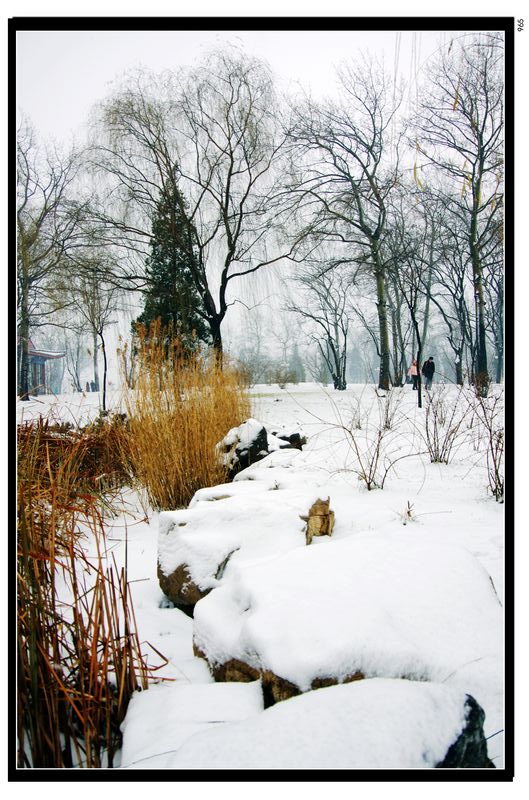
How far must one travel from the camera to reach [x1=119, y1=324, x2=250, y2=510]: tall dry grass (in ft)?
10.7

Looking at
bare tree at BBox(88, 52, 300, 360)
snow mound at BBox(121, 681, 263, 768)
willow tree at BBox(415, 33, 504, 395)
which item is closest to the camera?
snow mound at BBox(121, 681, 263, 768)

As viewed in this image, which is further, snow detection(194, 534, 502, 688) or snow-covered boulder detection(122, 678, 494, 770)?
snow detection(194, 534, 502, 688)

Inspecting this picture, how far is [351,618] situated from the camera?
118 cm

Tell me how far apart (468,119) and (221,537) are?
2373 millimetres

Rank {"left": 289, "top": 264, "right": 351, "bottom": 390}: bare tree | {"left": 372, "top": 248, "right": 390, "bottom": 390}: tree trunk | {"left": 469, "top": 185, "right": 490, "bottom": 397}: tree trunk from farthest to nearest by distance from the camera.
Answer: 1. {"left": 289, "top": 264, "right": 351, "bottom": 390}: bare tree
2. {"left": 372, "top": 248, "right": 390, "bottom": 390}: tree trunk
3. {"left": 469, "top": 185, "right": 490, "bottom": 397}: tree trunk

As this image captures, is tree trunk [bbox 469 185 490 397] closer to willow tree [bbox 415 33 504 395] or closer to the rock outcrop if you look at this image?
willow tree [bbox 415 33 504 395]

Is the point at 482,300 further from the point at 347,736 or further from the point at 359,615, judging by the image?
the point at 347,736

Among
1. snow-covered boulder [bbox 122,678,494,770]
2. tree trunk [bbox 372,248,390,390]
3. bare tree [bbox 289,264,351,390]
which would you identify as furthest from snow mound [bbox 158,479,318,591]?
tree trunk [bbox 372,248,390,390]

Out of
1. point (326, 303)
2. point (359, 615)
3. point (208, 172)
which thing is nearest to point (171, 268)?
point (208, 172)

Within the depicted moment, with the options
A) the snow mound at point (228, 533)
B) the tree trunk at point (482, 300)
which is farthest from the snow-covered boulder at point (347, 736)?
the tree trunk at point (482, 300)

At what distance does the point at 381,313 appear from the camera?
10359mm

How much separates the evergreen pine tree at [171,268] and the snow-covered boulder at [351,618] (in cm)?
672

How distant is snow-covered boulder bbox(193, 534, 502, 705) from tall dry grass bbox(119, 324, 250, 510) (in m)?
1.83

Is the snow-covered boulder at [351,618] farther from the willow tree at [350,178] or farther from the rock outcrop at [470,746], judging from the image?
the willow tree at [350,178]
